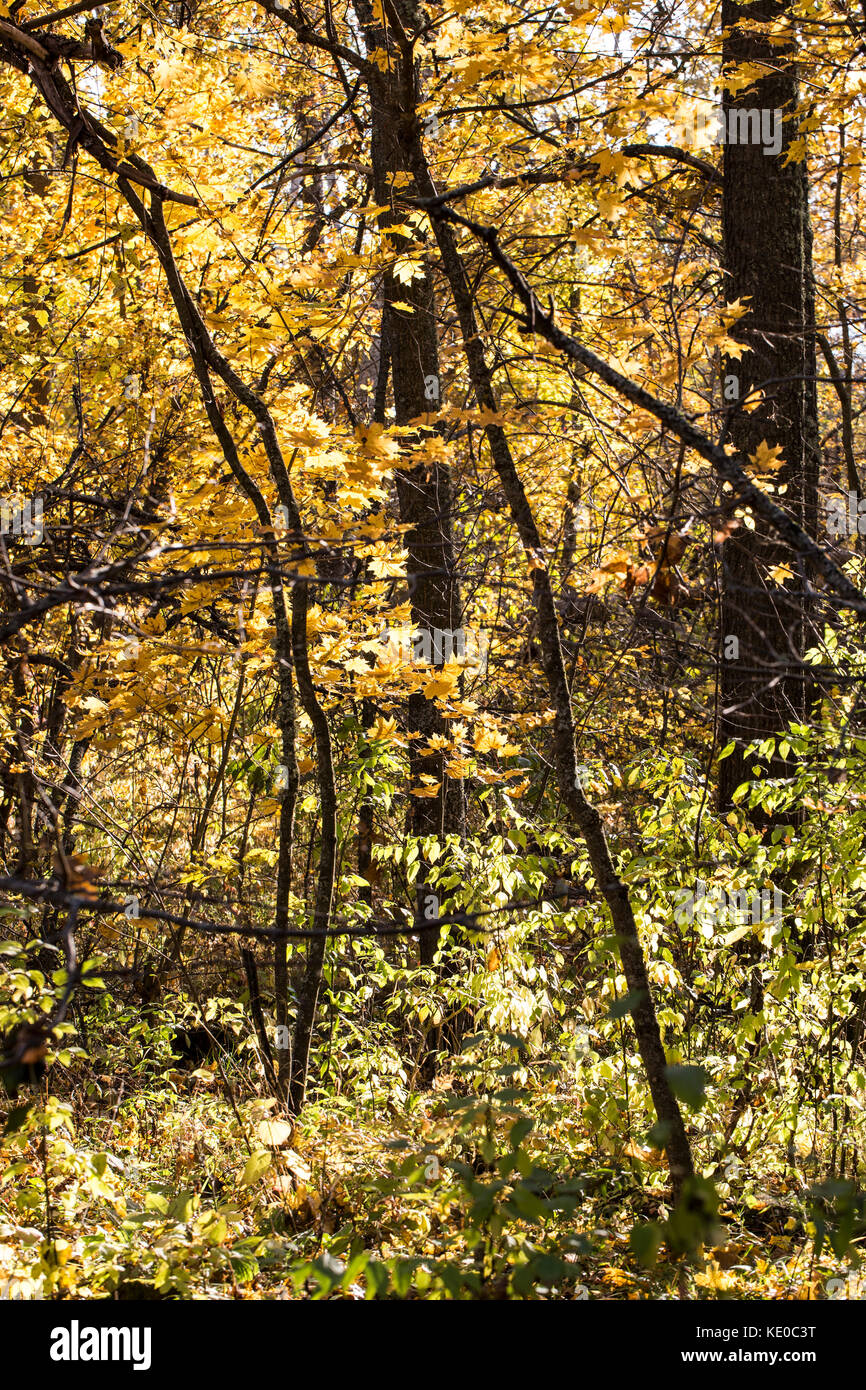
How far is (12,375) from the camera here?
575 centimetres

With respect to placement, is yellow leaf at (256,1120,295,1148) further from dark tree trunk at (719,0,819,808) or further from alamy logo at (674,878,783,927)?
dark tree trunk at (719,0,819,808)

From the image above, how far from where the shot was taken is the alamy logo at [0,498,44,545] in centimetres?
461

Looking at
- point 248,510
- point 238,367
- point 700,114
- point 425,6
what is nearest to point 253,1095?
point 248,510

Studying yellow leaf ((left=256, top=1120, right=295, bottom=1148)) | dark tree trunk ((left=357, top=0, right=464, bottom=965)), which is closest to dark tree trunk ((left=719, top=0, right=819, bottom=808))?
dark tree trunk ((left=357, top=0, right=464, bottom=965))

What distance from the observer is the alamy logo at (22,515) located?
4609 millimetres
